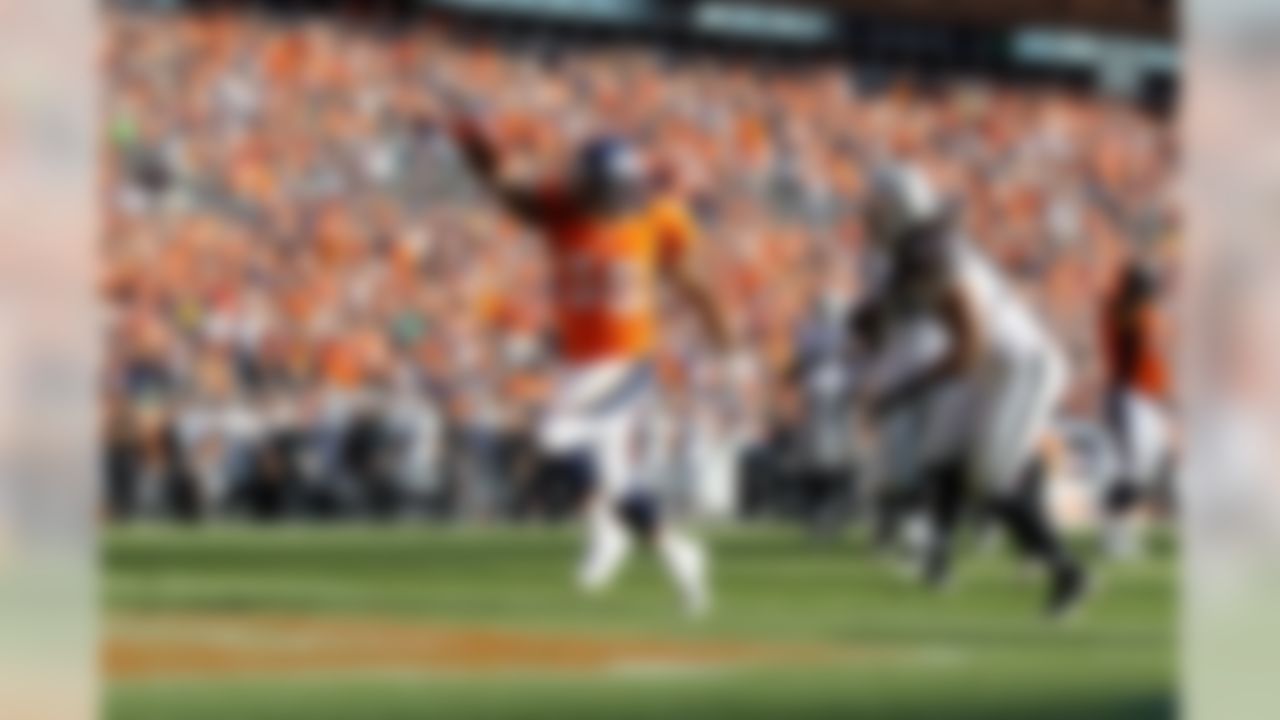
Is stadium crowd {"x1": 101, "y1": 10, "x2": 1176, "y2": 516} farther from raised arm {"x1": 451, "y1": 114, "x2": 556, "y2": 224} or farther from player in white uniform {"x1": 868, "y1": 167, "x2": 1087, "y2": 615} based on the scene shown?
raised arm {"x1": 451, "y1": 114, "x2": 556, "y2": 224}

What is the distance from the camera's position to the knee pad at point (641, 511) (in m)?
7.09

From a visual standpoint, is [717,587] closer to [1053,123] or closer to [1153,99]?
[1053,123]

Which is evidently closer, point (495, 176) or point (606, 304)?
point (495, 176)

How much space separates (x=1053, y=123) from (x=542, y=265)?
24.1 ft

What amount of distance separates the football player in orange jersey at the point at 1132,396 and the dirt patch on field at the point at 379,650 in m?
4.72

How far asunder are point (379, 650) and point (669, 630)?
1.08 metres

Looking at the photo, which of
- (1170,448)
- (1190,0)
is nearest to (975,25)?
(1170,448)

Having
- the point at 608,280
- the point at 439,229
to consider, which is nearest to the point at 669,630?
the point at 608,280

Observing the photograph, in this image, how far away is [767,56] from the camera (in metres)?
23.4

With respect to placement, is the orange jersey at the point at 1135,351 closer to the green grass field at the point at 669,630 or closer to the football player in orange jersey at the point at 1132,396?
the football player in orange jersey at the point at 1132,396

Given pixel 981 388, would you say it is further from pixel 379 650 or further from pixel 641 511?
pixel 379 650

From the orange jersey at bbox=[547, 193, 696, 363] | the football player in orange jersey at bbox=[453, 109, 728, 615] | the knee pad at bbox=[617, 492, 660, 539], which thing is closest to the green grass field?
the knee pad at bbox=[617, 492, 660, 539]

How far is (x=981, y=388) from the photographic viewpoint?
7695 millimetres

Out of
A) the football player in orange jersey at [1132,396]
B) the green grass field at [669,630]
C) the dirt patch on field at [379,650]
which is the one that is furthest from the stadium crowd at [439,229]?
the dirt patch on field at [379,650]
